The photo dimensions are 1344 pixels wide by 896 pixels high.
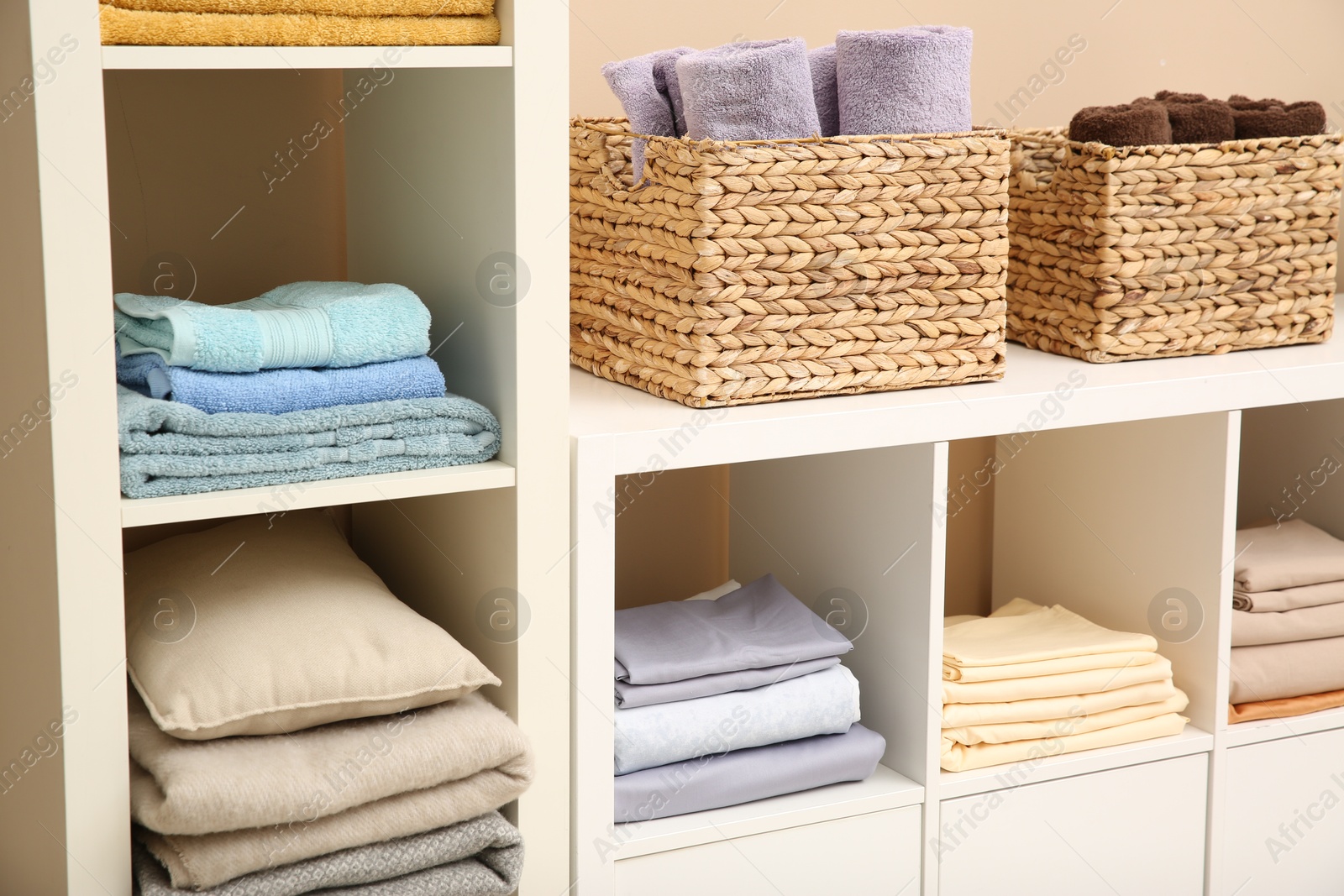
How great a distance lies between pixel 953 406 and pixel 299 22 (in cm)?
62

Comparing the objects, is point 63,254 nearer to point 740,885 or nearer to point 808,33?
point 740,885

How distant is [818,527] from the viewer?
1319 millimetres

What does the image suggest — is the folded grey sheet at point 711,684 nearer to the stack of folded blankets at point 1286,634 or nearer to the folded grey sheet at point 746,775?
the folded grey sheet at point 746,775

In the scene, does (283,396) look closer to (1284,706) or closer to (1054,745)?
(1054,745)

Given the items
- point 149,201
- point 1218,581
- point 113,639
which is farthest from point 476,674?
point 1218,581

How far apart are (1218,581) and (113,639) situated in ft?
3.35

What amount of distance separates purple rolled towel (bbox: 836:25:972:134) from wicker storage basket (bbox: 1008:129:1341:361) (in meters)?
0.22

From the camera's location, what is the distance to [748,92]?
1.10 metres

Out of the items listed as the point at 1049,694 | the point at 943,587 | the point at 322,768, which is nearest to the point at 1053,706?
the point at 1049,694

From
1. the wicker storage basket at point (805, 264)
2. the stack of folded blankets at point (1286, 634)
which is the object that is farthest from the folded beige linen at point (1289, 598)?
the wicker storage basket at point (805, 264)

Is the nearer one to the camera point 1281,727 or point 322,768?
point 322,768

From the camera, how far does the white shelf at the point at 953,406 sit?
1.06 m

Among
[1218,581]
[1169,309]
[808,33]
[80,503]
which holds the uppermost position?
[808,33]

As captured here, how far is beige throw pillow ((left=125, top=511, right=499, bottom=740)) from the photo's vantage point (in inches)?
35.2
